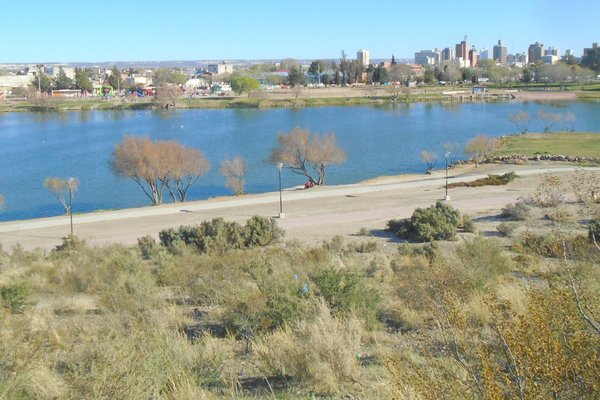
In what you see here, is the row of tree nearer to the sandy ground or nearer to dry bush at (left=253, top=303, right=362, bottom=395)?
the sandy ground

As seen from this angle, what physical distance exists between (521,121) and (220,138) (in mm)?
26231

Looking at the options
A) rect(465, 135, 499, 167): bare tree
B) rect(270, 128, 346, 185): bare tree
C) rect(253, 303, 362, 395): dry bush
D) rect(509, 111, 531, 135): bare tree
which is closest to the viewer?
rect(253, 303, 362, 395): dry bush

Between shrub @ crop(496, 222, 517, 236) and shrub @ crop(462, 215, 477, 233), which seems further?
shrub @ crop(462, 215, 477, 233)

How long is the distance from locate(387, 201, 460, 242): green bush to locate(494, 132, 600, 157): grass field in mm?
24104

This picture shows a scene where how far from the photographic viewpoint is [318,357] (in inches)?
235

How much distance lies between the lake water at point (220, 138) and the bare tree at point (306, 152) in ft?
5.25

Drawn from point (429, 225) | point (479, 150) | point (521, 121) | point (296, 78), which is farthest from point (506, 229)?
point (296, 78)

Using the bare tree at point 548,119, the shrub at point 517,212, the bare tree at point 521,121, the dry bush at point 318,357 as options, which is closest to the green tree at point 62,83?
the bare tree at point 521,121

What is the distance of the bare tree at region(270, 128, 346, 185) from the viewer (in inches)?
1437

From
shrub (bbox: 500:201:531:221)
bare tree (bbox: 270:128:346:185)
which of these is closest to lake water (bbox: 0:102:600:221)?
bare tree (bbox: 270:128:346:185)

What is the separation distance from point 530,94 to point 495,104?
1678cm

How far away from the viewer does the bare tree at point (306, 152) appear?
120 ft

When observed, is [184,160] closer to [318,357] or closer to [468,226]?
[468,226]

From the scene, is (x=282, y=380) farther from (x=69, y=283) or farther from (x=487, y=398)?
(x=69, y=283)
